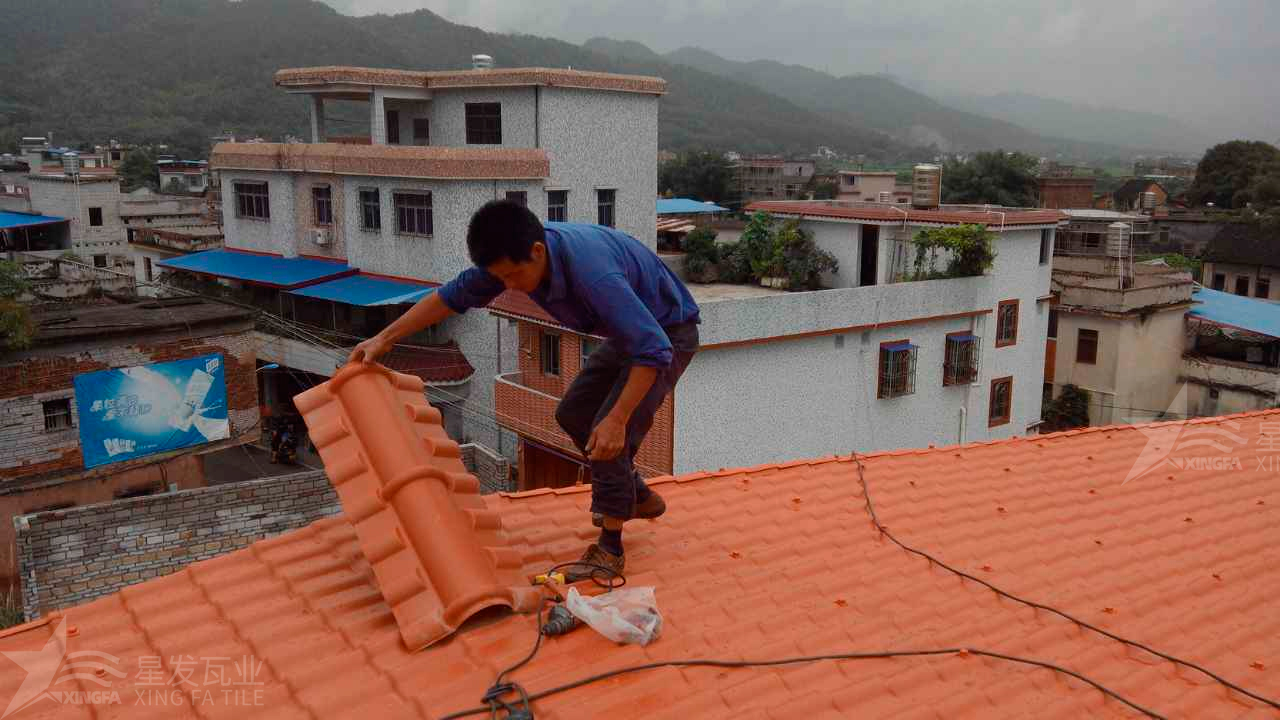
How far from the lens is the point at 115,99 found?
308 feet

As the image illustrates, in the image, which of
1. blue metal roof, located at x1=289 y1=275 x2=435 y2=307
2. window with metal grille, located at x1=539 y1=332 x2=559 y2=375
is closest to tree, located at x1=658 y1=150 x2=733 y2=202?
blue metal roof, located at x1=289 y1=275 x2=435 y2=307

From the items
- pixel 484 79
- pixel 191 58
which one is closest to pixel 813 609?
pixel 484 79

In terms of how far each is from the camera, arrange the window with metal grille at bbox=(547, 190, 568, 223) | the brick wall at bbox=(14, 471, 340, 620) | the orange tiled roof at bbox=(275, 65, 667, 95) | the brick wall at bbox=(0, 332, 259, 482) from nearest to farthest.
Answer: the brick wall at bbox=(14, 471, 340, 620), the brick wall at bbox=(0, 332, 259, 482), the orange tiled roof at bbox=(275, 65, 667, 95), the window with metal grille at bbox=(547, 190, 568, 223)

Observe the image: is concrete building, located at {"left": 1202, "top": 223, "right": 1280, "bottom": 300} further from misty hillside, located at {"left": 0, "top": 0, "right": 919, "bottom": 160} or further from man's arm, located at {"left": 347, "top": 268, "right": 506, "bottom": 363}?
misty hillside, located at {"left": 0, "top": 0, "right": 919, "bottom": 160}

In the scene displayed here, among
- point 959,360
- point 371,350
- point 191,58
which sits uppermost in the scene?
point 191,58

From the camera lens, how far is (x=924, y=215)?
879 inches

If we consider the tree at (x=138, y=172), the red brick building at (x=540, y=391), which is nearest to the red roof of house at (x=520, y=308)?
the red brick building at (x=540, y=391)

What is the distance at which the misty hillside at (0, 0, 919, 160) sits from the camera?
88438 mm

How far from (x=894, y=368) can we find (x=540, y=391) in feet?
23.0

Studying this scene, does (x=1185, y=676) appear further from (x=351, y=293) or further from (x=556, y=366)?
(x=351, y=293)

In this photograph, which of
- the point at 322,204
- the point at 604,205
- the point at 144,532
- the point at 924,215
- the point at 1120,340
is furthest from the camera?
the point at 322,204

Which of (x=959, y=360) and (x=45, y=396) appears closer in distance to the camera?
(x=45, y=396)

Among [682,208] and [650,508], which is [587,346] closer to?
[650,508]

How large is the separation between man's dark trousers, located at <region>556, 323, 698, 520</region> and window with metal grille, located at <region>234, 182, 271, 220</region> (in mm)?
27126
